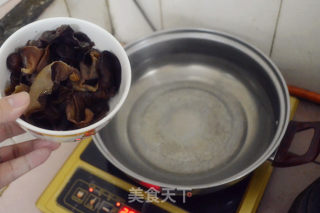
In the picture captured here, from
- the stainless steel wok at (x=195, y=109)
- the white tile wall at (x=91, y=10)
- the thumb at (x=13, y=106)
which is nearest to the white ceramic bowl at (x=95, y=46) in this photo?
the thumb at (x=13, y=106)

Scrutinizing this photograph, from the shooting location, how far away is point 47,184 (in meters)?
0.68

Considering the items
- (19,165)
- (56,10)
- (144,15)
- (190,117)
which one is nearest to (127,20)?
(144,15)

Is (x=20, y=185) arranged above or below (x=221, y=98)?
below

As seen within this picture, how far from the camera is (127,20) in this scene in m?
0.82

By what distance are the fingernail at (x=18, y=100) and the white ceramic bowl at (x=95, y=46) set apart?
1.1 inches

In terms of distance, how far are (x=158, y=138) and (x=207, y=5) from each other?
0.28m

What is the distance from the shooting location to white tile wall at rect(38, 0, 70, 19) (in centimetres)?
66

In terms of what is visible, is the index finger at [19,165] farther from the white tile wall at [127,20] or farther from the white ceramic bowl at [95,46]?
the white tile wall at [127,20]

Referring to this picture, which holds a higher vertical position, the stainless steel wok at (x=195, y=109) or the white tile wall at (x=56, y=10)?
the white tile wall at (x=56, y=10)

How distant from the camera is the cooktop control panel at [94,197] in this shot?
597 millimetres

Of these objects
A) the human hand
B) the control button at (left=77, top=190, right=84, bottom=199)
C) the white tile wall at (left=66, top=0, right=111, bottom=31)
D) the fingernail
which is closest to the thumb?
the fingernail

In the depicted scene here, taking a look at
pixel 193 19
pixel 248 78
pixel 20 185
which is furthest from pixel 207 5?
pixel 20 185

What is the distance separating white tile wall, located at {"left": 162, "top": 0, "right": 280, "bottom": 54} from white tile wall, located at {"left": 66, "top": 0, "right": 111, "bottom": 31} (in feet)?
0.50

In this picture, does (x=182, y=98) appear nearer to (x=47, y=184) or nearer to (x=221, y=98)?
(x=221, y=98)
